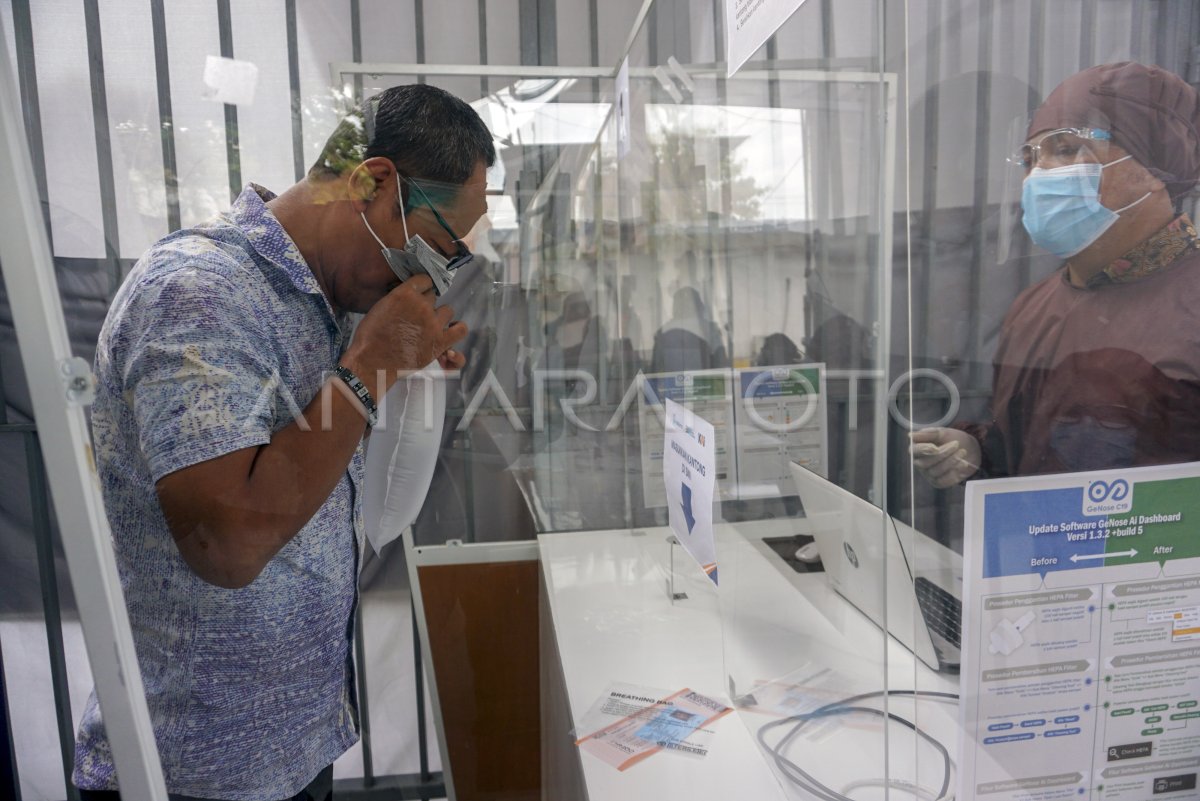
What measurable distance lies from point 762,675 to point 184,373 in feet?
2.37

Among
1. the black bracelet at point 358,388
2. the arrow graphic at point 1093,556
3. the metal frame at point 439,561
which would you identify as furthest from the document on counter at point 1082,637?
the metal frame at point 439,561

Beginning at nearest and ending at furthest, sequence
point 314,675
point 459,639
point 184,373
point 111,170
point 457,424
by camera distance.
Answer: point 184,373, point 111,170, point 314,675, point 457,424, point 459,639

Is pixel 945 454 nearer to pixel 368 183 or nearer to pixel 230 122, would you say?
pixel 368 183

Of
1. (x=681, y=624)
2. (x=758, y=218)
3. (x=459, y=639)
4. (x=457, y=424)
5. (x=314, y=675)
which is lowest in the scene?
(x=681, y=624)

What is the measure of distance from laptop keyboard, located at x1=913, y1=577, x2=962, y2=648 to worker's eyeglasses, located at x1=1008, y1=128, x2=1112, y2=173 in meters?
0.33

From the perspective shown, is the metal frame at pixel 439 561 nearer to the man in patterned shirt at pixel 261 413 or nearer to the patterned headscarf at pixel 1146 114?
the man in patterned shirt at pixel 261 413

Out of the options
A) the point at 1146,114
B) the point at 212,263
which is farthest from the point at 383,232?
the point at 1146,114

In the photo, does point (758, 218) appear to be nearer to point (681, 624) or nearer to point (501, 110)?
point (501, 110)

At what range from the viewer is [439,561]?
2.99 feet

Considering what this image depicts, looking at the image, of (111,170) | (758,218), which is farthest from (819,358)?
(111,170)

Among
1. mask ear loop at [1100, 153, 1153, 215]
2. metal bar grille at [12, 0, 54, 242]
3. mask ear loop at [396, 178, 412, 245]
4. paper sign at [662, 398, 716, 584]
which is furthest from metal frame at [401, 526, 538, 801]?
mask ear loop at [1100, 153, 1153, 215]

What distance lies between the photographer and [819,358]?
2.31 feet

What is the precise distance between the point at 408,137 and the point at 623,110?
1.87ft

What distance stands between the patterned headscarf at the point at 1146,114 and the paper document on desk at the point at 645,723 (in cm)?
74
